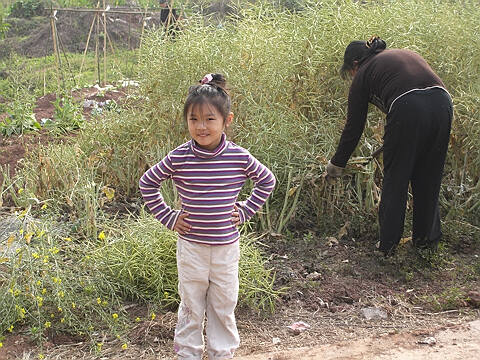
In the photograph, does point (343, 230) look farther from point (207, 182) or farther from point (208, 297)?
point (207, 182)

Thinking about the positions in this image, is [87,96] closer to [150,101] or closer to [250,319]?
[150,101]

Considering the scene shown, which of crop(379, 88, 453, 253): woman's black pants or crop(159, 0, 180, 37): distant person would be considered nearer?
crop(379, 88, 453, 253): woman's black pants

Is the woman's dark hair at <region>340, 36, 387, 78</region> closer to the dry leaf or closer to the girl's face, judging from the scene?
the dry leaf

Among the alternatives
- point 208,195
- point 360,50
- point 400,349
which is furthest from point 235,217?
point 360,50

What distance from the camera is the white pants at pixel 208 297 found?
116 inches

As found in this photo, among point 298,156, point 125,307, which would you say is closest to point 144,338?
point 125,307

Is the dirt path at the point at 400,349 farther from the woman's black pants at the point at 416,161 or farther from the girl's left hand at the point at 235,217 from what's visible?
the woman's black pants at the point at 416,161

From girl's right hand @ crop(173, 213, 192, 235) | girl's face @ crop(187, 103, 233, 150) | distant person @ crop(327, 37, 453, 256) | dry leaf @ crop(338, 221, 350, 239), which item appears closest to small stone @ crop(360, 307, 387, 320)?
distant person @ crop(327, 37, 453, 256)

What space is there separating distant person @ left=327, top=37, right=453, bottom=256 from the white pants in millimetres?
1610

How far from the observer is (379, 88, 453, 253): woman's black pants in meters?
4.05

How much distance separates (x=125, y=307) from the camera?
3715mm

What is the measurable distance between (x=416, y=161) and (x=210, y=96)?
1.94m

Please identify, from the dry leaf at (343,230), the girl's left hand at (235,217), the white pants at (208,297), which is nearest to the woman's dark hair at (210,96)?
the girl's left hand at (235,217)

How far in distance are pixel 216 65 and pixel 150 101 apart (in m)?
0.68
